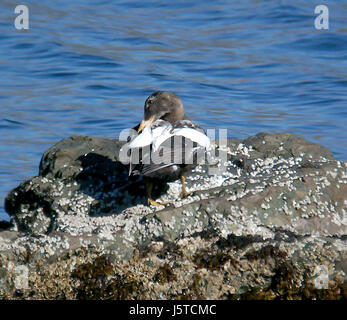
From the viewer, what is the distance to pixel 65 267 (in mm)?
3797

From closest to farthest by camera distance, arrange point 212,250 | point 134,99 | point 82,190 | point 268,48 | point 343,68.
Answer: point 212,250 → point 82,190 → point 134,99 → point 343,68 → point 268,48

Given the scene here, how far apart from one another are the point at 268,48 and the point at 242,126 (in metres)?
3.21

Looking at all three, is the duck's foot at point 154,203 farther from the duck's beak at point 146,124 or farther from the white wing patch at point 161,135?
the duck's beak at point 146,124

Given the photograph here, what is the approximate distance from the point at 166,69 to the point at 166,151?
6.06 m

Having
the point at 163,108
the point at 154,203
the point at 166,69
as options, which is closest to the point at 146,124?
the point at 163,108

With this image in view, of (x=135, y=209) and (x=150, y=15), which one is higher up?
(x=150, y=15)

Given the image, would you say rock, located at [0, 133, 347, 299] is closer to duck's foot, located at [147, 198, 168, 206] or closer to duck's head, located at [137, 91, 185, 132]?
duck's foot, located at [147, 198, 168, 206]

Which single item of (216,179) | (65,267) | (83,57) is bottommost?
(65,267)

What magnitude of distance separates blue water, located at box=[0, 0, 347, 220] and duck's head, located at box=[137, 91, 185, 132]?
2517 mm

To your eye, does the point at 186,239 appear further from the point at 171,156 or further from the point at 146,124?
the point at 146,124

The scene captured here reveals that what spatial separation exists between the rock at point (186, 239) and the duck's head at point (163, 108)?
0.70 metres

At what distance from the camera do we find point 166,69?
33.9ft

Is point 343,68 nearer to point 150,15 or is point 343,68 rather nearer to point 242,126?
point 242,126

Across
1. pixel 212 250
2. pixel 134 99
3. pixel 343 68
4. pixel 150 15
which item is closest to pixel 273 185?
pixel 212 250
